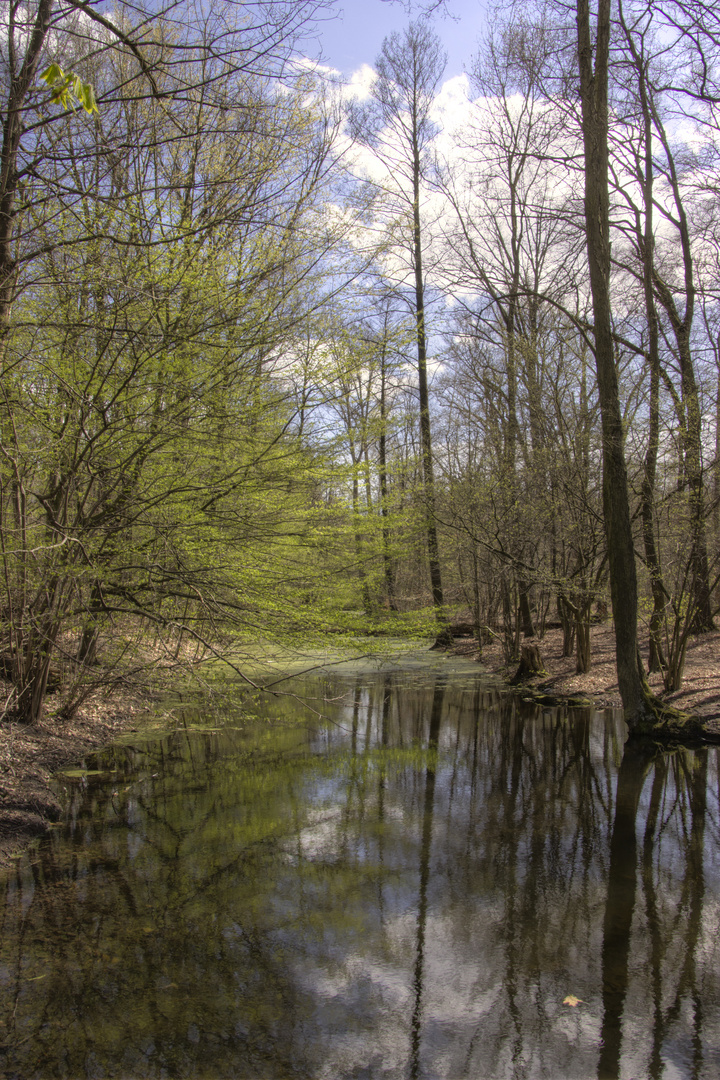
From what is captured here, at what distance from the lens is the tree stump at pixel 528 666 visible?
13602 mm

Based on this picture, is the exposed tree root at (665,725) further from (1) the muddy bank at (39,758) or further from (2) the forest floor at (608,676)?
(1) the muddy bank at (39,758)

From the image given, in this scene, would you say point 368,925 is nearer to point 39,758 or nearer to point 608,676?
point 39,758

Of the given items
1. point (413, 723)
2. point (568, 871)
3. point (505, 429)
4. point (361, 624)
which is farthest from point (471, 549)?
point (568, 871)

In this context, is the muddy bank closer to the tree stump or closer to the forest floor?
the tree stump

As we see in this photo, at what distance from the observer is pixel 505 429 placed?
48.9 ft

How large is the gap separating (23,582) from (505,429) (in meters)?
10.9

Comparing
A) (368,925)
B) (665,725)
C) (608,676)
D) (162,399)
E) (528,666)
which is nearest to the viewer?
(368,925)

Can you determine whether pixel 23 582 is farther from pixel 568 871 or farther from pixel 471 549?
pixel 471 549

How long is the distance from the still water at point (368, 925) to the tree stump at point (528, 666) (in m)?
5.48

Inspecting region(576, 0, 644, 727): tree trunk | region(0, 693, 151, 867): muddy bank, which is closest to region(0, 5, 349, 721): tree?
region(0, 693, 151, 867): muddy bank

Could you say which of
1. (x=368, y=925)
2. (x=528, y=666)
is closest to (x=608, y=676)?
(x=528, y=666)

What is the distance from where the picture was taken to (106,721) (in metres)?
9.34

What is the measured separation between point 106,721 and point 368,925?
613cm

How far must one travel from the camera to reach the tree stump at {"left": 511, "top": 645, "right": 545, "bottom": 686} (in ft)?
44.6
